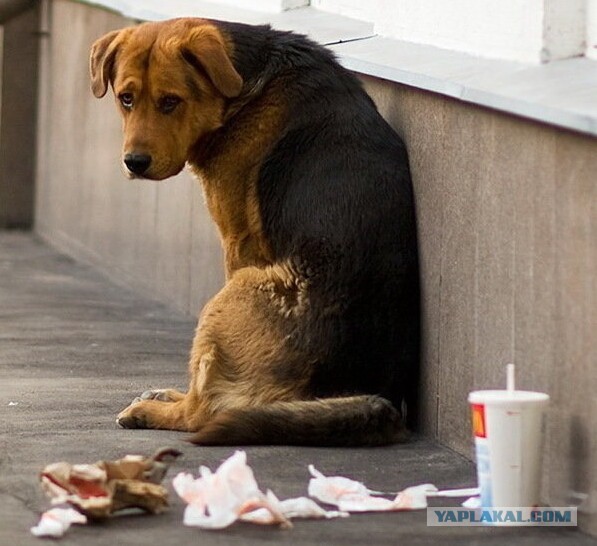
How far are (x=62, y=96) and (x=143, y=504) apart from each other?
785cm

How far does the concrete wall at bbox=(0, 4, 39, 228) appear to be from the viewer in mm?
13039

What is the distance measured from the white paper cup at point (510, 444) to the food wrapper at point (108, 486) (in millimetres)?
967

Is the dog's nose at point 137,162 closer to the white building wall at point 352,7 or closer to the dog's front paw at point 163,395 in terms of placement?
the dog's front paw at point 163,395

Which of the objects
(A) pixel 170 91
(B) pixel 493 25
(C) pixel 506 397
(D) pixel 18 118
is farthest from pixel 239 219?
(D) pixel 18 118

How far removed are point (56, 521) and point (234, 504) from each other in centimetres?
52


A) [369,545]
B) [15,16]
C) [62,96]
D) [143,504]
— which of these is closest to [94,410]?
[143,504]

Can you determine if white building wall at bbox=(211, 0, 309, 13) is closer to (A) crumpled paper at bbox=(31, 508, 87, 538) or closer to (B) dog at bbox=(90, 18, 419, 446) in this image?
(B) dog at bbox=(90, 18, 419, 446)

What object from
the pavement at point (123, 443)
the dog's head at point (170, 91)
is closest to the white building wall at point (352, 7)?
the dog's head at point (170, 91)

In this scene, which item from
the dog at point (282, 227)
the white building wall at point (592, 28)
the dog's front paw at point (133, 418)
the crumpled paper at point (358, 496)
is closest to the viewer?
the crumpled paper at point (358, 496)

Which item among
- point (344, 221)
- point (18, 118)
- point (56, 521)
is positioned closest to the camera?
point (56, 521)

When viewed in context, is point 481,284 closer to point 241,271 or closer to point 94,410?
point 241,271

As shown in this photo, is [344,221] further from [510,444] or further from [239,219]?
[510,444]

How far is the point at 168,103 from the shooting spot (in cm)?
642

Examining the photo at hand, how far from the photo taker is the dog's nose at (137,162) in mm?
6426
